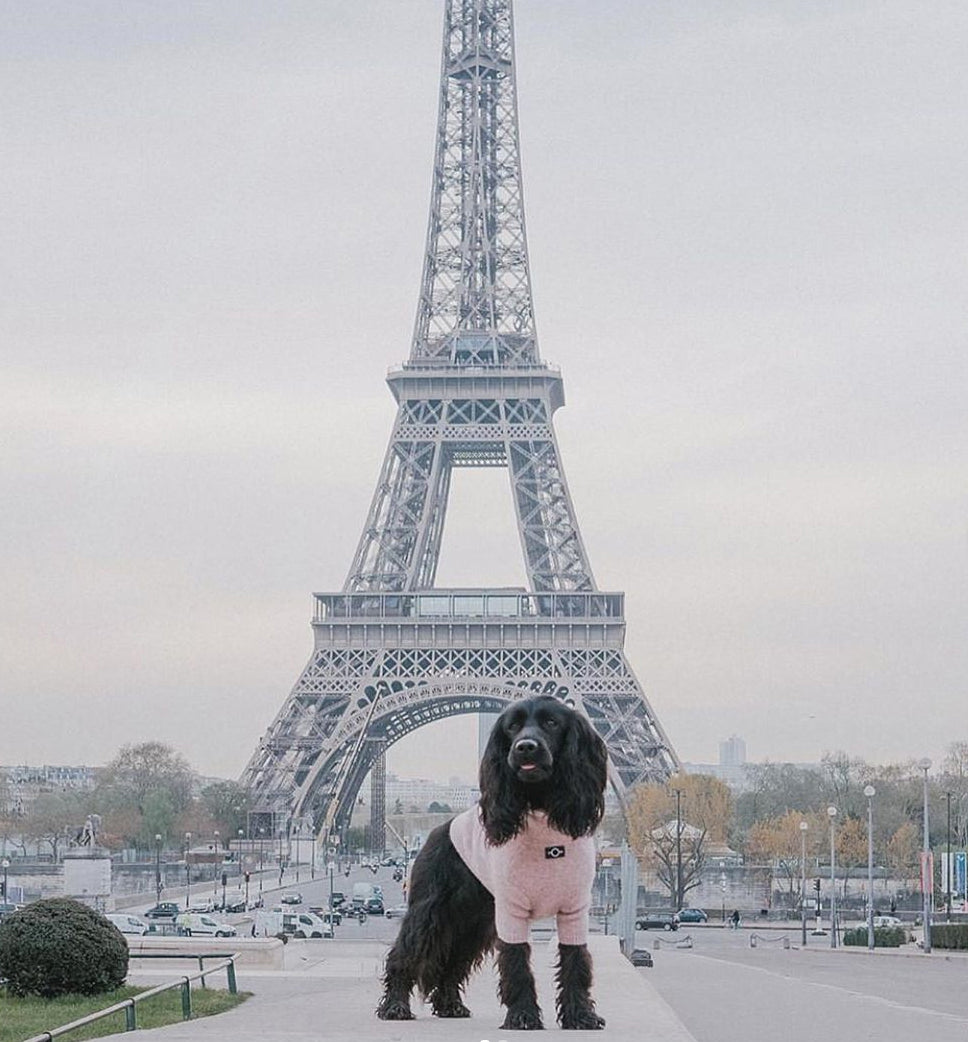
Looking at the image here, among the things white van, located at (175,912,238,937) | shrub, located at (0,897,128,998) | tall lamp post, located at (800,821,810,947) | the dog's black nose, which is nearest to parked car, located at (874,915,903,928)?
tall lamp post, located at (800,821,810,947)

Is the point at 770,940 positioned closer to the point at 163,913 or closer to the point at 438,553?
the point at 163,913

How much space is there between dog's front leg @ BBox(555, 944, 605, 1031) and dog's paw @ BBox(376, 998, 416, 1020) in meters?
0.96

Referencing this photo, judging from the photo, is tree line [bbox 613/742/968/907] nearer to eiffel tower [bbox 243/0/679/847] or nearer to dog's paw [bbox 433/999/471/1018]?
eiffel tower [bbox 243/0/679/847]

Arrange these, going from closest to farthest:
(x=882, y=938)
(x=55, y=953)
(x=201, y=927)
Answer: (x=55, y=953)
(x=201, y=927)
(x=882, y=938)

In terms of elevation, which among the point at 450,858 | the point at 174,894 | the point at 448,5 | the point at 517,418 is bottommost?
the point at 174,894

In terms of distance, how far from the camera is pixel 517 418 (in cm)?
7419

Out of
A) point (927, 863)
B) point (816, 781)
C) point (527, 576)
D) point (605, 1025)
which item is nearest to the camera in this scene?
point (605, 1025)

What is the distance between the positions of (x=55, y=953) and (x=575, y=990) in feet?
23.3

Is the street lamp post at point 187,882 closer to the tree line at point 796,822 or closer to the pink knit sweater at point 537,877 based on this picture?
the tree line at point 796,822

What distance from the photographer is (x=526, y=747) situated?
7.90 meters

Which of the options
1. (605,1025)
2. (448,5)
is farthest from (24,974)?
(448,5)

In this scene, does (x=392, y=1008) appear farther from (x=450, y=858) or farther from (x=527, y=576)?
(x=527, y=576)

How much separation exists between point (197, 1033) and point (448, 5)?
70723 millimetres

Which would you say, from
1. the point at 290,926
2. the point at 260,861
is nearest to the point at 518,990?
the point at 290,926
